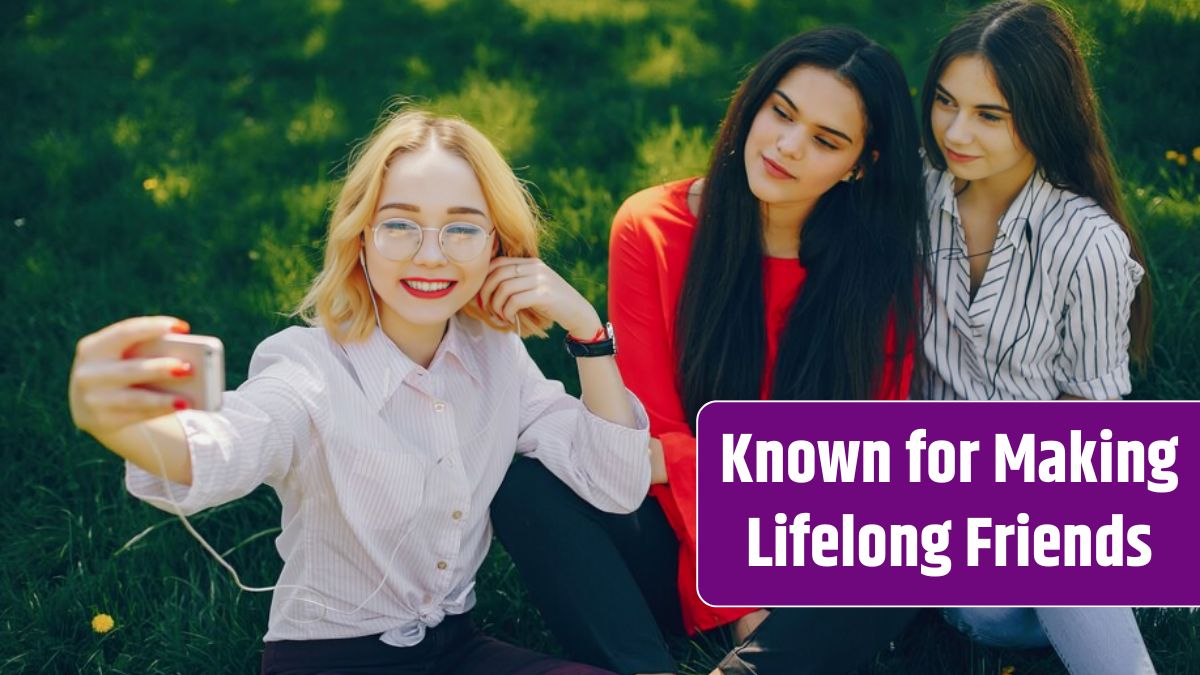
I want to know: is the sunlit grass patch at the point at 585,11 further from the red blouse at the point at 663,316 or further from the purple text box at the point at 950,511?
the purple text box at the point at 950,511

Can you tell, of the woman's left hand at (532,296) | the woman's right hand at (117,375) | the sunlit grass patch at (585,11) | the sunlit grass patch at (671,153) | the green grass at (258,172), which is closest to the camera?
the woman's right hand at (117,375)

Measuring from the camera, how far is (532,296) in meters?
2.50

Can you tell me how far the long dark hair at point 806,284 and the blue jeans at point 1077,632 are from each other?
535mm

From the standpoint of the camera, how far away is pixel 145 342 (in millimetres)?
1774

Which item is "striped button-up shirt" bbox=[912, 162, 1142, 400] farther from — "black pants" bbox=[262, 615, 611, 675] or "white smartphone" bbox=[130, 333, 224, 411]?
"white smartphone" bbox=[130, 333, 224, 411]

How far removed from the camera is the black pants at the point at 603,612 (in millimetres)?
2555

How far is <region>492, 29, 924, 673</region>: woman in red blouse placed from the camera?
2.76 meters

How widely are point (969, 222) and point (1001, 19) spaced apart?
1.43 feet

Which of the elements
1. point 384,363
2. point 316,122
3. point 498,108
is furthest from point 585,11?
point 384,363

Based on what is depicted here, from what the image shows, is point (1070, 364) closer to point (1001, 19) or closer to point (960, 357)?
point (960, 357)

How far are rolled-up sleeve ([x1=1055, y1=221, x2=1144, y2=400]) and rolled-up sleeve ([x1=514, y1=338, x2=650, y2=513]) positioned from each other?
0.93 meters

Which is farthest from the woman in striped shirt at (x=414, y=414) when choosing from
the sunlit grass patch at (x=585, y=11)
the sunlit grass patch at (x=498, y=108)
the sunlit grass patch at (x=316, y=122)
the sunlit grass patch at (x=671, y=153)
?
the sunlit grass patch at (x=585, y=11)

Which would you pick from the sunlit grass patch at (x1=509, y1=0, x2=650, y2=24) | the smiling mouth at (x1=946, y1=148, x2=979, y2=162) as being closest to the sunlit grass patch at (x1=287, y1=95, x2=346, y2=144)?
the sunlit grass patch at (x1=509, y1=0, x2=650, y2=24)

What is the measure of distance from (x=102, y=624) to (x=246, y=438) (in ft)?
3.44
